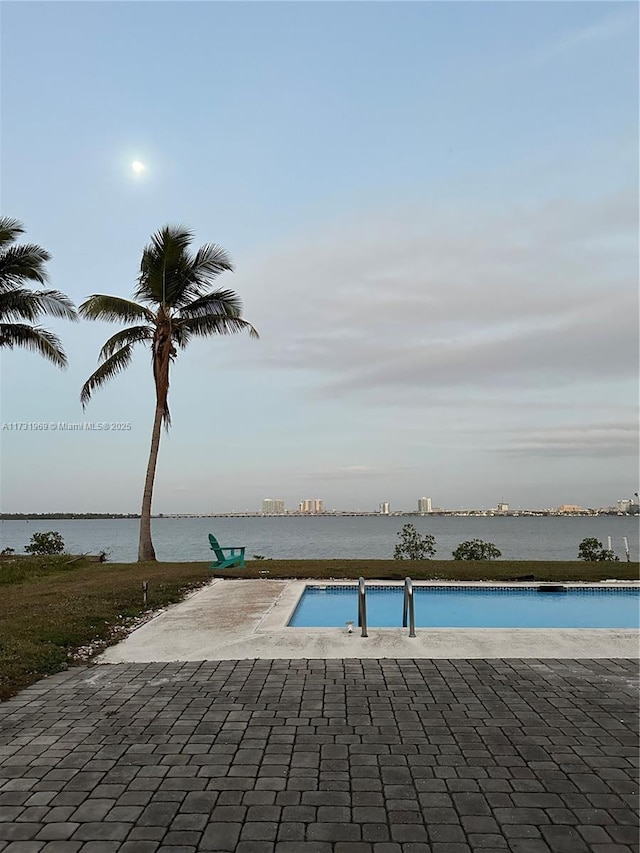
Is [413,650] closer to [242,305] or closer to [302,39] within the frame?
[302,39]

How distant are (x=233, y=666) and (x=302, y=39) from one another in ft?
37.8

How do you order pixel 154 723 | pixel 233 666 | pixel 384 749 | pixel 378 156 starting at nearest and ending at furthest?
pixel 384 749 < pixel 154 723 < pixel 233 666 < pixel 378 156

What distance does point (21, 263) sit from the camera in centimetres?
1641

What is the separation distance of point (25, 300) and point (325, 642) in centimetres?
1506

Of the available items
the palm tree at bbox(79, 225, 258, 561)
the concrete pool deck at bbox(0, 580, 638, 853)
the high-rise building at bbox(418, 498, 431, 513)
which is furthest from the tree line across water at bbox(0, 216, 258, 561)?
the high-rise building at bbox(418, 498, 431, 513)

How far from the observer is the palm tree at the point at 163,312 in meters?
16.6

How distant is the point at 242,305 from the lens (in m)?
17.7

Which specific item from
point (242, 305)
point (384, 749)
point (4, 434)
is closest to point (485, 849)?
point (384, 749)

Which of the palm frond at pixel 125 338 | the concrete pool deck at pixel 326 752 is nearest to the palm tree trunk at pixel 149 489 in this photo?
the palm frond at pixel 125 338

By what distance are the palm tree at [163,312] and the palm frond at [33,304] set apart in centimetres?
88

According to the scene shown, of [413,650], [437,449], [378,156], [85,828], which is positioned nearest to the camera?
[85,828]

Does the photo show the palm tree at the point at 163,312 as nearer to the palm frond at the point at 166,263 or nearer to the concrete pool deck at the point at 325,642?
the palm frond at the point at 166,263

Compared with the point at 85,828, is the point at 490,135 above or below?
above

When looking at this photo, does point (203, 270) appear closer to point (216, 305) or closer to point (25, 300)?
point (216, 305)
